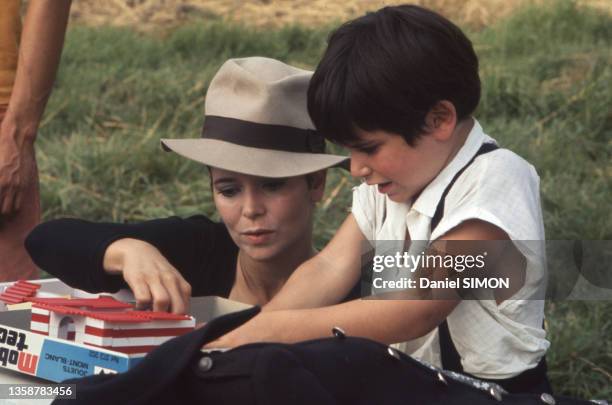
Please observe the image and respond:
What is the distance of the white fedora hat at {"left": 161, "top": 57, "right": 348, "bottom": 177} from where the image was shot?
246cm

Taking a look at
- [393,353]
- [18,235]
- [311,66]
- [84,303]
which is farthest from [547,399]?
[311,66]

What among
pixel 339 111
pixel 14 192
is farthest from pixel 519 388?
pixel 14 192

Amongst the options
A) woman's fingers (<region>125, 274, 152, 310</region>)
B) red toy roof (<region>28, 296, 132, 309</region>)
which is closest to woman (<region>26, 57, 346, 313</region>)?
woman's fingers (<region>125, 274, 152, 310</region>)

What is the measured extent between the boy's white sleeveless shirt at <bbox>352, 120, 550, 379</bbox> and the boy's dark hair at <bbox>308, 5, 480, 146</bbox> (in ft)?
0.30

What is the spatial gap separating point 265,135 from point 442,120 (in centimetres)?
58

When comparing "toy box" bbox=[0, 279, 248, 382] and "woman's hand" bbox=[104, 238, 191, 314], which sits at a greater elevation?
"toy box" bbox=[0, 279, 248, 382]

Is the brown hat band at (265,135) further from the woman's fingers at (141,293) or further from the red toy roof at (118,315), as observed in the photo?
the red toy roof at (118,315)

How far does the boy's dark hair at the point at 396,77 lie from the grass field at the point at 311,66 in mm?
1715

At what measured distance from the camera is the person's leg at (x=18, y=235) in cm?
293

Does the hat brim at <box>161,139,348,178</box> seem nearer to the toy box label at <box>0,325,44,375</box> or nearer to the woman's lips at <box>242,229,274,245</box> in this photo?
the woman's lips at <box>242,229,274,245</box>

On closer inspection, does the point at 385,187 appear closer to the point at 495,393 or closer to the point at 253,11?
the point at 495,393

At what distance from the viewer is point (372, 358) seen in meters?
1.55

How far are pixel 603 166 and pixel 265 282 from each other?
2.55 metres

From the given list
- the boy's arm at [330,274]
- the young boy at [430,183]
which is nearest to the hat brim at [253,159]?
the boy's arm at [330,274]
